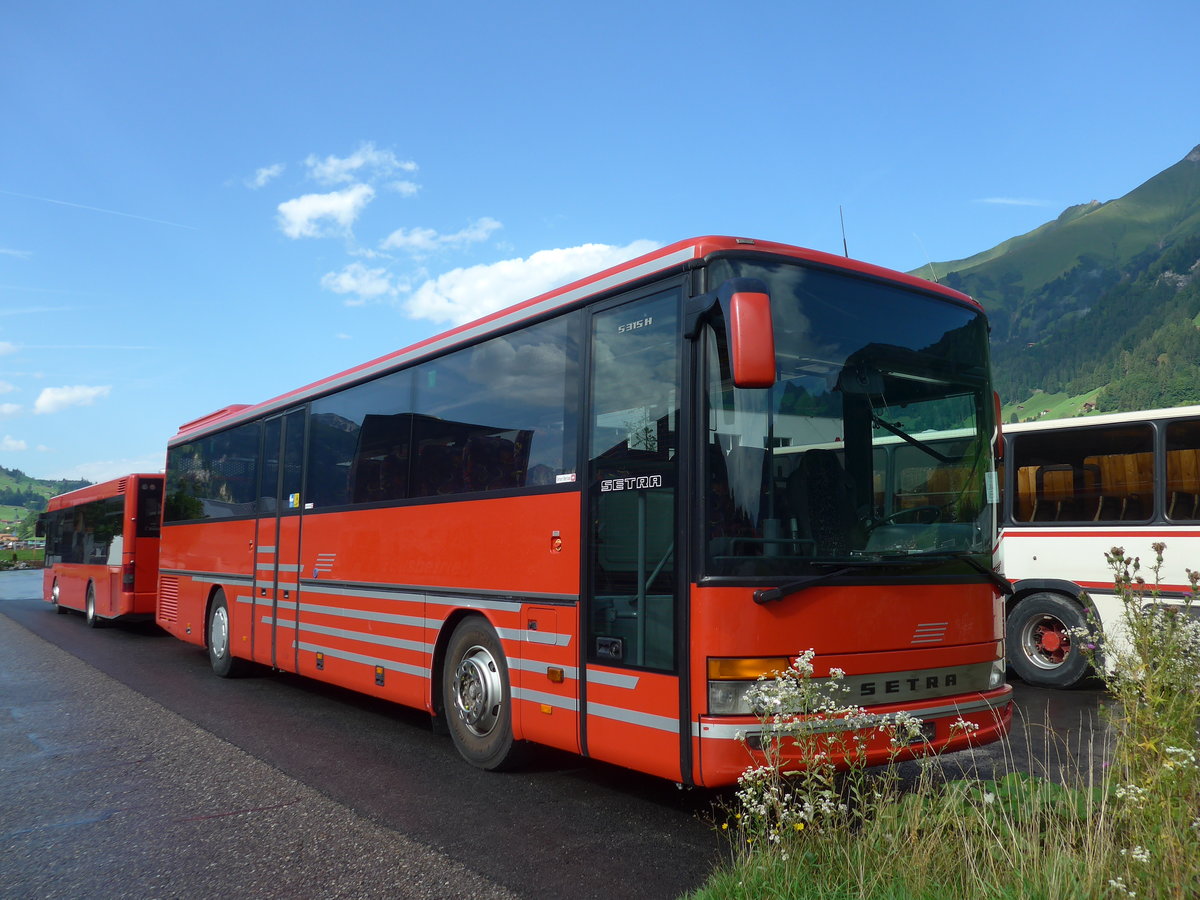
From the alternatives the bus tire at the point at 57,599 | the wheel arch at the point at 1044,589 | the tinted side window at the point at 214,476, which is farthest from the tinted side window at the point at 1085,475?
the bus tire at the point at 57,599

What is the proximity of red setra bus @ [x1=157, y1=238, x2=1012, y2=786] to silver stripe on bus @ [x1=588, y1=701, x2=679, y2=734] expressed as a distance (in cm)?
1

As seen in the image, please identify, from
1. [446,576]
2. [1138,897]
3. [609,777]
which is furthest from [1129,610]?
[446,576]

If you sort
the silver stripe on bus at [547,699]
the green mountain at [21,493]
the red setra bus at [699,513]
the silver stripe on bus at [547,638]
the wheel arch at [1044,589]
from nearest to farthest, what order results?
1. the red setra bus at [699,513]
2. the silver stripe on bus at [547,699]
3. the silver stripe on bus at [547,638]
4. the wheel arch at [1044,589]
5. the green mountain at [21,493]

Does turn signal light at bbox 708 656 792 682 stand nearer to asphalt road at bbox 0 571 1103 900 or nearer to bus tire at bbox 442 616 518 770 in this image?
asphalt road at bbox 0 571 1103 900

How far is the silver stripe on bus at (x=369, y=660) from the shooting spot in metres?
7.83

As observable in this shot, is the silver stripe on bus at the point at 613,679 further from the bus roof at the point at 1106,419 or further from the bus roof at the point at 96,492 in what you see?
the bus roof at the point at 96,492

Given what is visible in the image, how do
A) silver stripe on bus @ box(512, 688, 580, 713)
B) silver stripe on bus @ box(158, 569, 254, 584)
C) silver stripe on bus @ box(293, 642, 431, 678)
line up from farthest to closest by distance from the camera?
silver stripe on bus @ box(158, 569, 254, 584) < silver stripe on bus @ box(293, 642, 431, 678) < silver stripe on bus @ box(512, 688, 580, 713)

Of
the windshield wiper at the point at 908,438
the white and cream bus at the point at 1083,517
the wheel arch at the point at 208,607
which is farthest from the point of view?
the wheel arch at the point at 208,607

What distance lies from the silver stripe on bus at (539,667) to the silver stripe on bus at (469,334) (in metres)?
2.28

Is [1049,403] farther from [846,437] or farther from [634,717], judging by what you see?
[634,717]

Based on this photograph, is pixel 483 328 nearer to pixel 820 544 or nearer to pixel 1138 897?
pixel 820 544

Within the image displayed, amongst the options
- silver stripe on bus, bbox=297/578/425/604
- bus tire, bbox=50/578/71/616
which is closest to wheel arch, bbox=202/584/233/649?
silver stripe on bus, bbox=297/578/425/604

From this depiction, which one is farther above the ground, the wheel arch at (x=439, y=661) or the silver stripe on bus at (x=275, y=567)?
the silver stripe on bus at (x=275, y=567)

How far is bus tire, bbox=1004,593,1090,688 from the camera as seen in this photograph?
10977 millimetres
